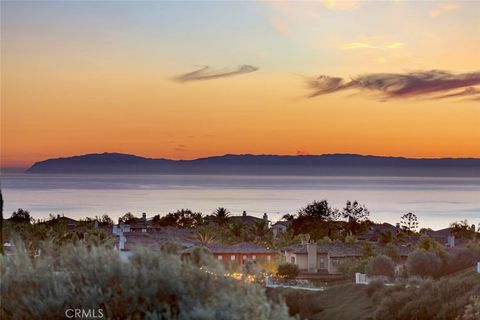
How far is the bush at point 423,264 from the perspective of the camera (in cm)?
5069

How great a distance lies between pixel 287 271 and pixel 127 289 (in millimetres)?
44863

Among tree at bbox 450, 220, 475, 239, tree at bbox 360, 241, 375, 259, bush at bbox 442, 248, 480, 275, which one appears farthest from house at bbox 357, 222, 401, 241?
bush at bbox 442, 248, 480, 275

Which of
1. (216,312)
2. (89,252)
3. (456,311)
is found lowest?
(456,311)

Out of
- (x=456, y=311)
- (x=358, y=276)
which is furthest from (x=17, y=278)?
(x=358, y=276)

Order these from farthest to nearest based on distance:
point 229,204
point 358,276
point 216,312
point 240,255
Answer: point 229,204, point 240,255, point 358,276, point 216,312

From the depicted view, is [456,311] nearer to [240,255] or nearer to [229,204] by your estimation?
[240,255]

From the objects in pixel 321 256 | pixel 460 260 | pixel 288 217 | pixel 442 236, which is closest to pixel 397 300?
pixel 460 260

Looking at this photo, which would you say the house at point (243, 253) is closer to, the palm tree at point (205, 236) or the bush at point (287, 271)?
the bush at point (287, 271)

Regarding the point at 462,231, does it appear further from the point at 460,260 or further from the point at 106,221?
the point at 106,221

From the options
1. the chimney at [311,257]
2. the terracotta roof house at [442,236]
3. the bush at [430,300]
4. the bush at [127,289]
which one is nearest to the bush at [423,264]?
the bush at [430,300]

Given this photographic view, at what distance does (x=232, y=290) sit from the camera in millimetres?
12367

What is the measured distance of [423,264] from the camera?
168ft

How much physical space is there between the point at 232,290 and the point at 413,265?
40.2m

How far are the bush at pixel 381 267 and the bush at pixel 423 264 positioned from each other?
4.50ft
